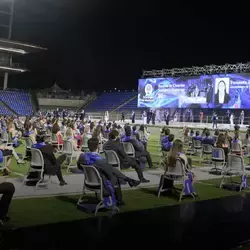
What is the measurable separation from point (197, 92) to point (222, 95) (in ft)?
9.51

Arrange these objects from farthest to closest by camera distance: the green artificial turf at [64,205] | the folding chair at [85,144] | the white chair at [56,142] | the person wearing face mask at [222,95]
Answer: the person wearing face mask at [222,95], the folding chair at [85,144], the white chair at [56,142], the green artificial turf at [64,205]

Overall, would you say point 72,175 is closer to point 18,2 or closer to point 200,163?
point 200,163

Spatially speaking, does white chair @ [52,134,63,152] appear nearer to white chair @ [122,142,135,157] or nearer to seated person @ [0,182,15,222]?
white chair @ [122,142,135,157]

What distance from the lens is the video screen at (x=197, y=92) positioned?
113 feet

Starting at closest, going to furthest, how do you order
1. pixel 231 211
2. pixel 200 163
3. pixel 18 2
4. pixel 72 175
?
1. pixel 231 211
2. pixel 72 175
3. pixel 200 163
4. pixel 18 2

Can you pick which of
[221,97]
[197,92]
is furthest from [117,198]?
[197,92]

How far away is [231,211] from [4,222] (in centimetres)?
431

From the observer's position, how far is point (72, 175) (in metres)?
11.1

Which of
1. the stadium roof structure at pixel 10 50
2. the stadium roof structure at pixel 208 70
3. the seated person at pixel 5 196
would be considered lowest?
the seated person at pixel 5 196

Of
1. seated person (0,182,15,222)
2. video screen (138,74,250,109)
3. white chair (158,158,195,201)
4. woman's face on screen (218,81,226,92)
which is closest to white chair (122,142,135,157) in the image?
white chair (158,158,195,201)

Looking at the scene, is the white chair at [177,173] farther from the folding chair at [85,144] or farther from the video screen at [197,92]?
the video screen at [197,92]

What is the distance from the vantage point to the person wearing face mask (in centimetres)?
3519

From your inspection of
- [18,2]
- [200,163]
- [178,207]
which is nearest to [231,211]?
[178,207]

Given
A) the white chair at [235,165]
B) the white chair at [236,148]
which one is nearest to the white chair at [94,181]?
the white chair at [235,165]
